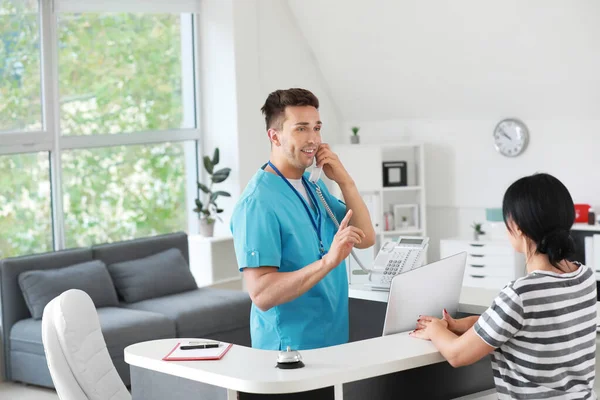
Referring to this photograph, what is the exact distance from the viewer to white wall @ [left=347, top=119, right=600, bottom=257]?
733cm

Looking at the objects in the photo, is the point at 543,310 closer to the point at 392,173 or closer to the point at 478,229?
the point at 478,229

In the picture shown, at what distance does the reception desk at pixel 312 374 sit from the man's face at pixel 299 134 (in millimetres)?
680

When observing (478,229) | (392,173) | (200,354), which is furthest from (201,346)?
(392,173)

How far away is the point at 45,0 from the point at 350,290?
4.32 meters

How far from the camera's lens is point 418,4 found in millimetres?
7242

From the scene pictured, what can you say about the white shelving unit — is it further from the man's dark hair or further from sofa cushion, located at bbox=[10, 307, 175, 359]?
the man's dark hair

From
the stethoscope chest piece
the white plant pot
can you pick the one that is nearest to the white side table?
the white plant pot

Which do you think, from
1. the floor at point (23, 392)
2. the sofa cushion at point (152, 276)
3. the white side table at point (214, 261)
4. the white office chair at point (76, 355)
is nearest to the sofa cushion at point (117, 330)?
the floor at point (23, 392)

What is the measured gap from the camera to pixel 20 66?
6.51 meters

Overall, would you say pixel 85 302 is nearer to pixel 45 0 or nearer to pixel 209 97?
pixel 45 0

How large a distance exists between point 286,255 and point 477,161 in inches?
216

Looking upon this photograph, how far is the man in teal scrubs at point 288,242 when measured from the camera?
2.75 meters

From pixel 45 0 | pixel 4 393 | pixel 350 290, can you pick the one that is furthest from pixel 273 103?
pixel 45 0

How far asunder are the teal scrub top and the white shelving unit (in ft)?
16.8
